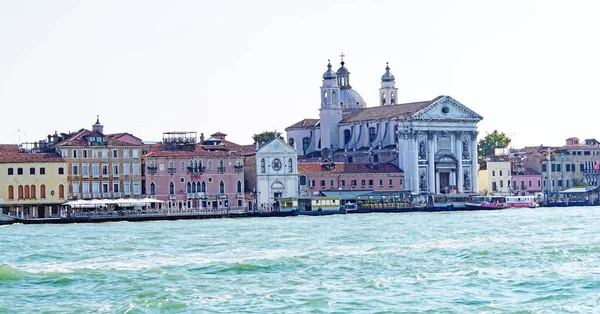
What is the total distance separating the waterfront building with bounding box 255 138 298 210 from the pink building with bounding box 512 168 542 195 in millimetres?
20287

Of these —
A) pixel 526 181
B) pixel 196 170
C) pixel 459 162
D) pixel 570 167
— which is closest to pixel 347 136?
pixel 459 162

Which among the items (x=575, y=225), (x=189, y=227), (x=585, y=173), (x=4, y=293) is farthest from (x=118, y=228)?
(x=585, y=173)

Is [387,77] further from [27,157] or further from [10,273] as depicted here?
[10,273]

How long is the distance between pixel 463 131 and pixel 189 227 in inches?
1318

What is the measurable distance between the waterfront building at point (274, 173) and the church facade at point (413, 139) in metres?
9.01

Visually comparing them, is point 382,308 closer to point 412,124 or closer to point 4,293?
point 4,293

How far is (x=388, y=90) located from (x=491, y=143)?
1156cm

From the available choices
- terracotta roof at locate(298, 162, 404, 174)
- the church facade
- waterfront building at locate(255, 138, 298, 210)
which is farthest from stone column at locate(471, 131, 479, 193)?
waterfront building at locate(255, 138, 298, 210)

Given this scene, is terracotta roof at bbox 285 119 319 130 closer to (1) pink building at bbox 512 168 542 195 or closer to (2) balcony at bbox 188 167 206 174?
(1) pink building at bbox 512 168 542 195

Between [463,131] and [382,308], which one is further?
[463,131]

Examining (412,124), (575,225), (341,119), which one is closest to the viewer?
(575,225)

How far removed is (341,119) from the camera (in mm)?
97875

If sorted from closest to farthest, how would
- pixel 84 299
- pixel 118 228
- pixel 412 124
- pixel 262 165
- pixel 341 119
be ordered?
pixel 84 299 < pixel 118 228 < pixel 262 165 < pixel 412 124 < pixel 341 119

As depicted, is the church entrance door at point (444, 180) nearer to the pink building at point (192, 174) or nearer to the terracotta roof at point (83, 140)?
the pink building at point (192, 174)
